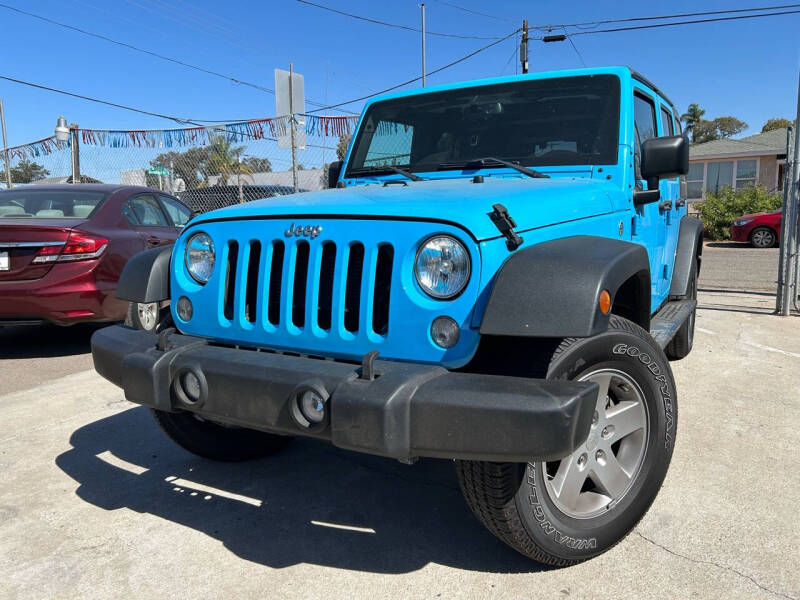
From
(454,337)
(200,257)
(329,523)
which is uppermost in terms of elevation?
(200,257)

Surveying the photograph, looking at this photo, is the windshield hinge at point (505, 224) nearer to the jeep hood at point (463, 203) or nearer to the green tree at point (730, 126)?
the jeep hood at point (463, 203)

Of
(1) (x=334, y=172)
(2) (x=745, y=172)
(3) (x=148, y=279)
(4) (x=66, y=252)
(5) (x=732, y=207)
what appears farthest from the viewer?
(2) (x=745, y=172)

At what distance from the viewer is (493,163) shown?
10.4 feet

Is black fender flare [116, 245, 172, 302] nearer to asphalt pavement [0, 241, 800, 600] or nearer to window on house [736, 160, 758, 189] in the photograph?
asphalt pavement [0, 241, 800, 600]

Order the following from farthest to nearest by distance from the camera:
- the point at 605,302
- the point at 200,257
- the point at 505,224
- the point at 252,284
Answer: the point at 200,257, the point at 252,284, the point at 505,224, the point at 605,302

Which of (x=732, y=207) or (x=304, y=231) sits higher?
(x=732, y=207)

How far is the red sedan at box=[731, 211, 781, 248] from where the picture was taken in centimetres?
1694

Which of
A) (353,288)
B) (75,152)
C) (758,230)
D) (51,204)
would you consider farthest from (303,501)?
(758,230)

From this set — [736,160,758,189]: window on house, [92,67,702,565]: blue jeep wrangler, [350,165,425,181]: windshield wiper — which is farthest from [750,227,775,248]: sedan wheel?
[350,165,425,181]: windshield wiper

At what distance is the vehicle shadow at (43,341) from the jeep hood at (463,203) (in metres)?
3.82

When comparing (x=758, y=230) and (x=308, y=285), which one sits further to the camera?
(x=758, y=230)

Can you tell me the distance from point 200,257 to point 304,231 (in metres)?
0.59

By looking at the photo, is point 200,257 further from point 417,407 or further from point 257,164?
point 257,164

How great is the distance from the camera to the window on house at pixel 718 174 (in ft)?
91.6
